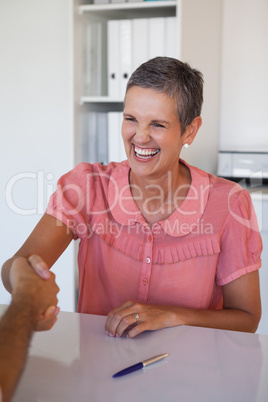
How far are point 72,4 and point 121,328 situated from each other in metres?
1.84

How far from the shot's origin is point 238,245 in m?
1.42

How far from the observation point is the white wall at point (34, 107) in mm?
2924

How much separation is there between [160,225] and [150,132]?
263 mm

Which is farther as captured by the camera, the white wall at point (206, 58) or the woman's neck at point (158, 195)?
the white wall at point (206, 58)

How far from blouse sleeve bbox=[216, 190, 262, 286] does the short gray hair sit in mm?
297

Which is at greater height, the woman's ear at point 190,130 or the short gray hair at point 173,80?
the short gray hair at point 173,80

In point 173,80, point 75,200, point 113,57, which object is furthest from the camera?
point 113,57

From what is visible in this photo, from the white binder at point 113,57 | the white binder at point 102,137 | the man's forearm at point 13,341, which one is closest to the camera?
the man's forearm at point 13,341

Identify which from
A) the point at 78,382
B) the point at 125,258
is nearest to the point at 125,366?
the point at 78,382

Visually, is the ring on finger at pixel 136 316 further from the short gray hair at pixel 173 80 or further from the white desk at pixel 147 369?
the short gray hair at pixel 173 80

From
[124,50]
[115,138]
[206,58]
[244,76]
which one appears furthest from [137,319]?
[244,76]

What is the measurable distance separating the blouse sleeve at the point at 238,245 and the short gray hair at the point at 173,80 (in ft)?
0.98

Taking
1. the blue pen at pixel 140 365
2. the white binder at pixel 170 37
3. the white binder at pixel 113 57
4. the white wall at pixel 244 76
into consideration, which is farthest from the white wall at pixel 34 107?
the blue pen at pixel 140 365

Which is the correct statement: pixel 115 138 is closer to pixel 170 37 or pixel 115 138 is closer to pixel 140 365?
pixel 170 37
